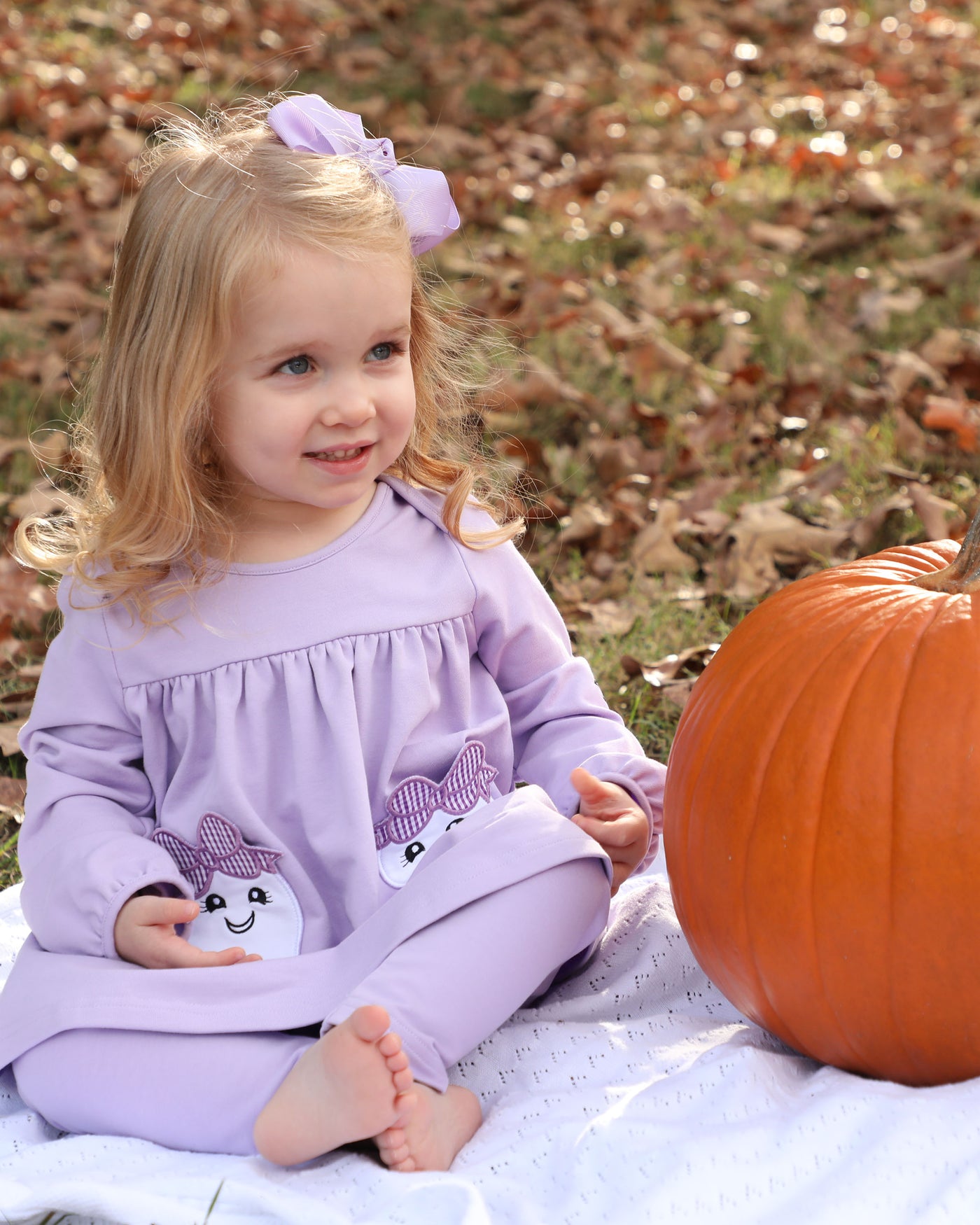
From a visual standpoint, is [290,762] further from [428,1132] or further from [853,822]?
[853,822]

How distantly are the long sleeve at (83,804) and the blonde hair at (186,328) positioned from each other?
0.39ft

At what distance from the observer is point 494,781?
2240 millimetres

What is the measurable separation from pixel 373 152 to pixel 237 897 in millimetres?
1144

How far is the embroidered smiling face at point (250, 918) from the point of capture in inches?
79.3

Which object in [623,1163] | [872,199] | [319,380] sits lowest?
[623,1163]

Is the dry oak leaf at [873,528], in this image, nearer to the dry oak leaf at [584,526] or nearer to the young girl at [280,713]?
the dry oak leaf at [584,526]

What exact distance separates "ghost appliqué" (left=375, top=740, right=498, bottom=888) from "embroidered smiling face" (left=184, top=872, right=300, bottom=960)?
0.15m

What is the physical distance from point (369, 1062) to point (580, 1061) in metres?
0.36

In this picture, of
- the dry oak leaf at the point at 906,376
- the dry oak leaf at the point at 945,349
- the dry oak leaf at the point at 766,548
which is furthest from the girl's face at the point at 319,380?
the dry oak leaf at the point at 945,349

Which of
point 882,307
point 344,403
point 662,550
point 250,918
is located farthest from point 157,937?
point 882,307

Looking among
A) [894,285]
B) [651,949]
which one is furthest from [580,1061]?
[894,285]

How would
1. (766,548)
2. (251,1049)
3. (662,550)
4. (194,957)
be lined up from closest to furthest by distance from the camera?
(251,1049)
(194,957)
(766,548)
(662,550)

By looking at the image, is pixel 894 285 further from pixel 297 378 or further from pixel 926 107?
pixel 297 378

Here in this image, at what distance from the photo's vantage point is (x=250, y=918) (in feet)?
6.69
